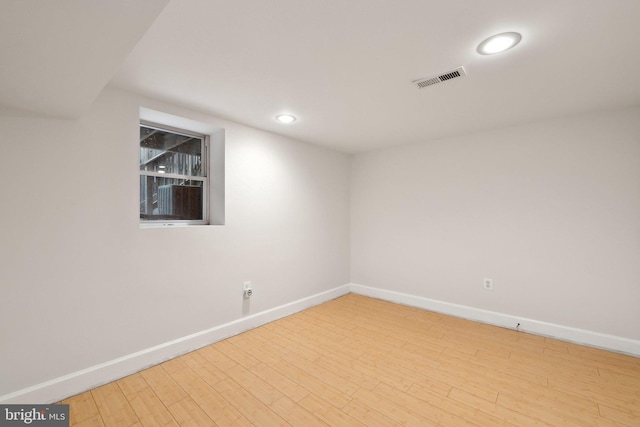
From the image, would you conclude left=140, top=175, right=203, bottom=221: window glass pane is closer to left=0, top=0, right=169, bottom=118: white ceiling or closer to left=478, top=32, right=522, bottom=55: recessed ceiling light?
left=0, top=0, right=169, bottom=118: white ceiling

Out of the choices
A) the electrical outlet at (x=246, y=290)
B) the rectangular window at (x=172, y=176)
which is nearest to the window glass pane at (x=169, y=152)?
the rectangular window at (x=172, y=176)

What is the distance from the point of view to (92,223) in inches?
81.7

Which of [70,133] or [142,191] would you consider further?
[142,191]

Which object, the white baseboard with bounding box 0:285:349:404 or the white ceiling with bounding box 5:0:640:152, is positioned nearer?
the white ceiling with bounding box 5:0:640:152

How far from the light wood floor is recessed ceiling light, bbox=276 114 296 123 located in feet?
7.54

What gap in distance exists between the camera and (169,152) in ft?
9.12

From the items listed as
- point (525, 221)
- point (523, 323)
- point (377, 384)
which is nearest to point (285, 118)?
point (377, 384)

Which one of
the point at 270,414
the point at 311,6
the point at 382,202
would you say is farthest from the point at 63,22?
the point at 382,202

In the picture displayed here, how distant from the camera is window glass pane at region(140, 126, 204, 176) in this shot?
259 centimetres

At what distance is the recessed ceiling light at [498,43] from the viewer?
5.07 feet

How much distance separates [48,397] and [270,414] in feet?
5.01

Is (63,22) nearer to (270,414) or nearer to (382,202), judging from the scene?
(270,414)

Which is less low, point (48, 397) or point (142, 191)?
point (142, 191)

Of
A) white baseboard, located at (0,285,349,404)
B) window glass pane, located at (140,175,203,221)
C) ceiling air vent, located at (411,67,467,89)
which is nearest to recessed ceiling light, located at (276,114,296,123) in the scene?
window glass pane, located at (140,175,203,221)
